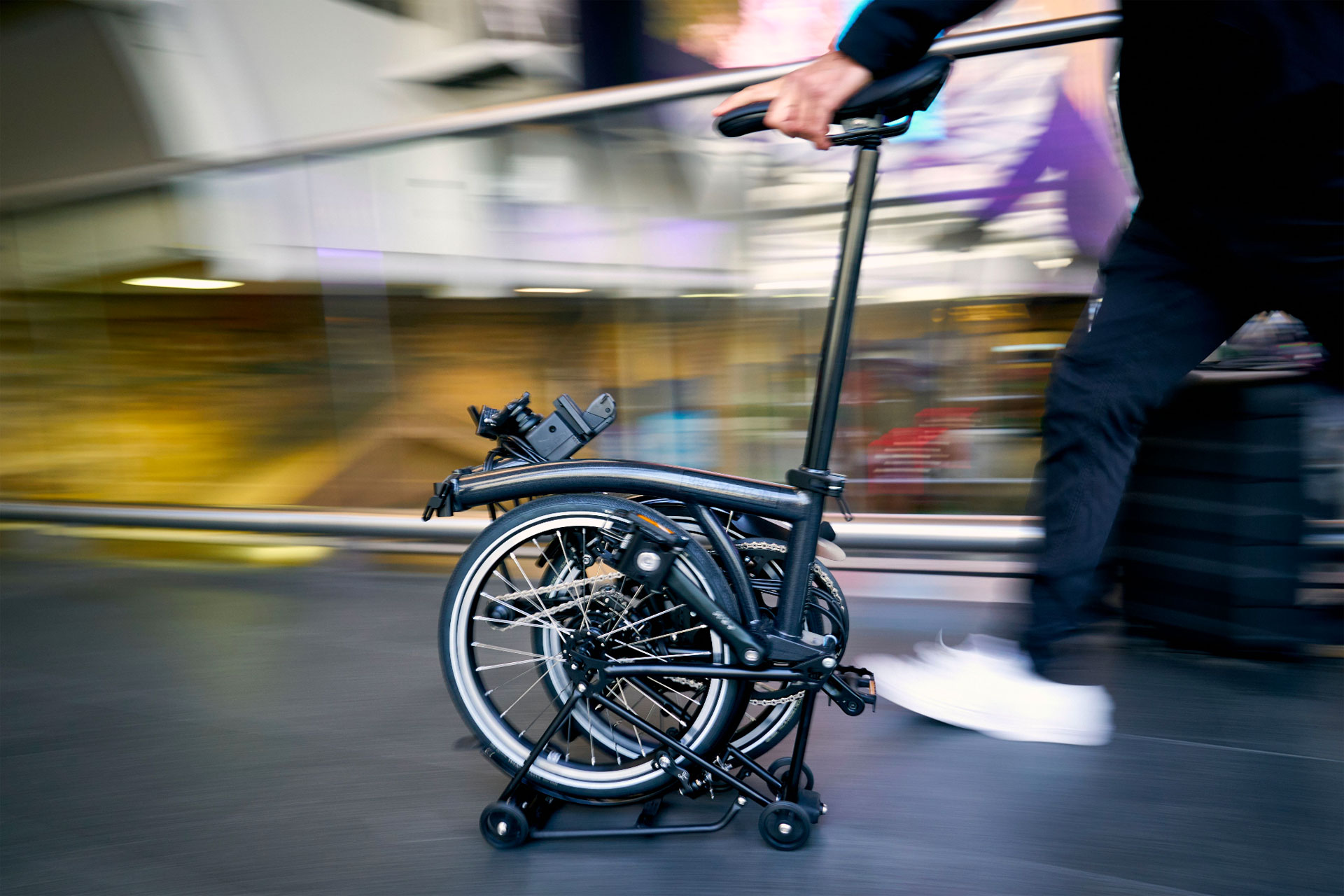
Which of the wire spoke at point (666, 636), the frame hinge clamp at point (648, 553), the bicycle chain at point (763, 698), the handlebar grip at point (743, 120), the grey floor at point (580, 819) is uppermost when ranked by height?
the handlebar grip at point (743, 120)

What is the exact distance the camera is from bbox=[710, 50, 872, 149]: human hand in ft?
3.40

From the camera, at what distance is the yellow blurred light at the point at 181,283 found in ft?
12.1

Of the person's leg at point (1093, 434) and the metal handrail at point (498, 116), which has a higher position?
the metal handrail at point (498, 116)

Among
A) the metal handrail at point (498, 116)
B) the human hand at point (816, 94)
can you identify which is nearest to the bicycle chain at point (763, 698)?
the human hand at point (816, 94)

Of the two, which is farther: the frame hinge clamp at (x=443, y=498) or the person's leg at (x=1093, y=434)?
the person's leg at (x=1093, y=434)

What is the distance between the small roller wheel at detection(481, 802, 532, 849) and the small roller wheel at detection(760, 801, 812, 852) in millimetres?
367

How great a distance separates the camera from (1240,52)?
117 centimetres

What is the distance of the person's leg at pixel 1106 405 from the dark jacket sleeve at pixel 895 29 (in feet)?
2.28

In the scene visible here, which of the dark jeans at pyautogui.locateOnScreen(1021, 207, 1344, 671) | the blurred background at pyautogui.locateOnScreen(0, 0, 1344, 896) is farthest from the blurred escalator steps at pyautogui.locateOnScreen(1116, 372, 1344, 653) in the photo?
the dark jeans at pyautogui.locateOnScreen(1021, 207, 1344, 671)

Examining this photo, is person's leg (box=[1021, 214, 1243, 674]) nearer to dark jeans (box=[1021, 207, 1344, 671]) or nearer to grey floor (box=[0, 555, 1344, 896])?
dark jeans (box=[1021, 207, 1344, 671])

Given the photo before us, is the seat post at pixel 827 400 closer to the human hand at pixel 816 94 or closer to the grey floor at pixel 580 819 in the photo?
the human hand at pixel 816 94

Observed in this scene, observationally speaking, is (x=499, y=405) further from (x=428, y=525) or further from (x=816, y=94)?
(x=816, y=94)

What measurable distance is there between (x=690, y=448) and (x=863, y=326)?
83cm

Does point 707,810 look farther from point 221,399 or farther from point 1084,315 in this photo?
point 221,399
